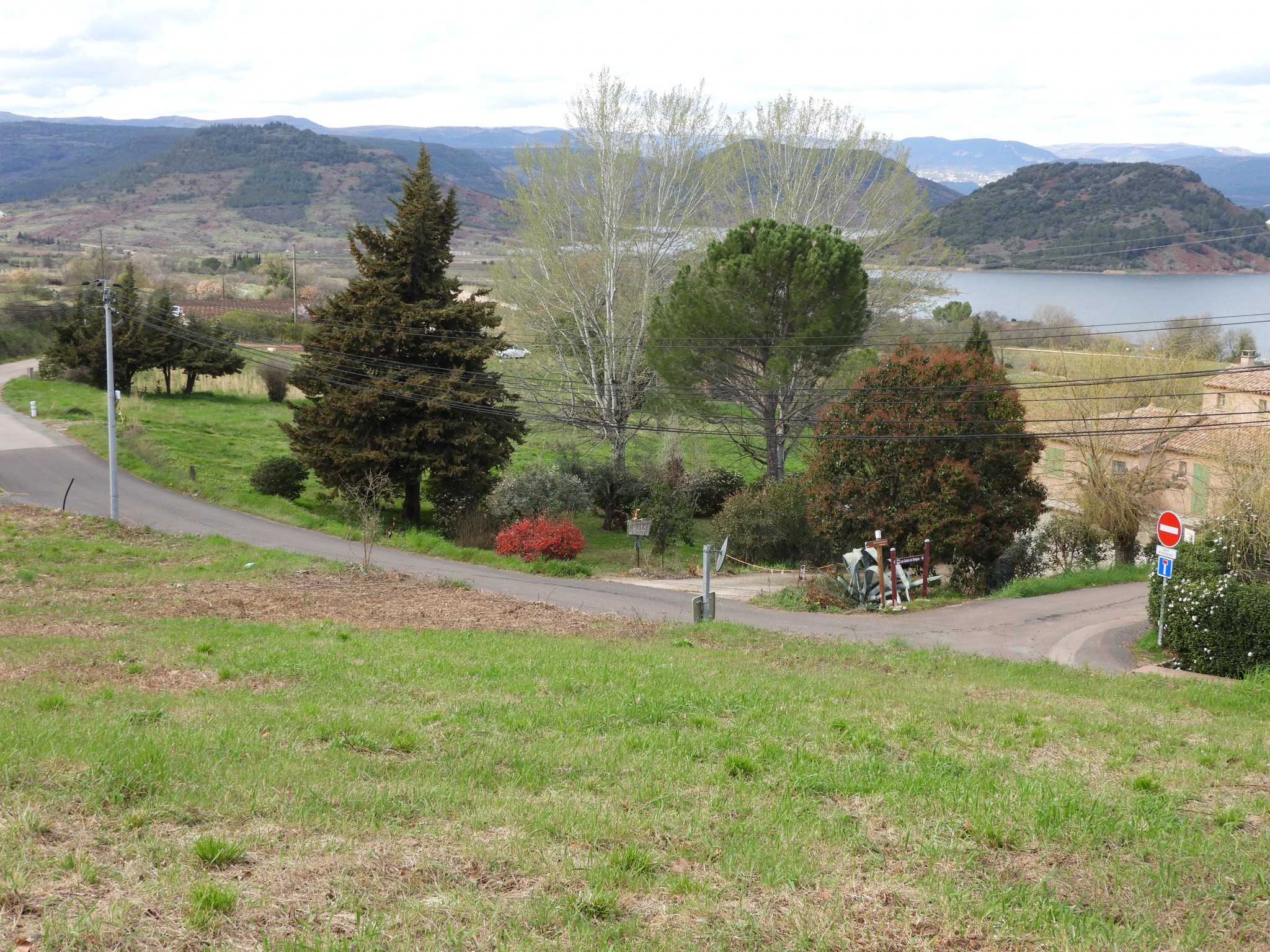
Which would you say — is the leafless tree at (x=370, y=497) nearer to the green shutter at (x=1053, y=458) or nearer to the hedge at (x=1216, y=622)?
the hedge at (x=1216, y=622)

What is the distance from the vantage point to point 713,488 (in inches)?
1496

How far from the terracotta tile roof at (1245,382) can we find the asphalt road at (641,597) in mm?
17823

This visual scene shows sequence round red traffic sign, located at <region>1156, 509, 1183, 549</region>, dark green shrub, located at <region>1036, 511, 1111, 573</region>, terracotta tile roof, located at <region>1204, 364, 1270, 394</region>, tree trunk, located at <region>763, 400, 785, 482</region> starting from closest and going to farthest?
round red traffic sign, located at <region>1156, 509, 1183, 549</region> < dark green shrub, located at <region>1036, 511, 1111, 573</region> < tree trunk, located at <region>763, 400, 785, 482</region> < terracotta tile roof, located at <region>1204, 364, 1270, 394</region>

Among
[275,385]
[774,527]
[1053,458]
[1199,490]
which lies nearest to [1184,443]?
[1199,490]

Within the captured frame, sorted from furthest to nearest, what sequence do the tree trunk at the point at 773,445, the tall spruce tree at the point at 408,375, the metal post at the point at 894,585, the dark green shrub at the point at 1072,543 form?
the tree trunk at the point at 773,445 < the tall spruce tree at the point at 408,375 < the dark green shrub at the point at 1072,543 < the metal post at the point at 894,585

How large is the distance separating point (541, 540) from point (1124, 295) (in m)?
108

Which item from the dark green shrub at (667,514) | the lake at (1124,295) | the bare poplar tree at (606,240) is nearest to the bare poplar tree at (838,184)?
the bare poplar tree at (606,240)

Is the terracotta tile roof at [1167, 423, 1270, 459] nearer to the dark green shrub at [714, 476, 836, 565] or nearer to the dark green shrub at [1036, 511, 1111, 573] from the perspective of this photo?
the dark green shrub at [1036, 511, 1111, 573]

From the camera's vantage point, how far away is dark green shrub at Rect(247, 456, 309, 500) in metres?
35.8

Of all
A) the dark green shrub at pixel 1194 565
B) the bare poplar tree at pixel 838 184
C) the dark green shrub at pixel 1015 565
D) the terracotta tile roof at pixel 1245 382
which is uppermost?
the bare poplar tree at pixel 838 184

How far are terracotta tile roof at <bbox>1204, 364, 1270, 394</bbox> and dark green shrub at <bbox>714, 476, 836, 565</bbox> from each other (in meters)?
20.2

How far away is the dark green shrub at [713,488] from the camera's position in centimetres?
3759

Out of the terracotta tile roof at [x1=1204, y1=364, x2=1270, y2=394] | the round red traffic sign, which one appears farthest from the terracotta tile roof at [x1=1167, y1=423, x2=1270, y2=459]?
the terracotta tile roof at [x1=1204, y1=364, x2=1270, y2=394]

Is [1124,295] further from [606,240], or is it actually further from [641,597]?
[641,597]
